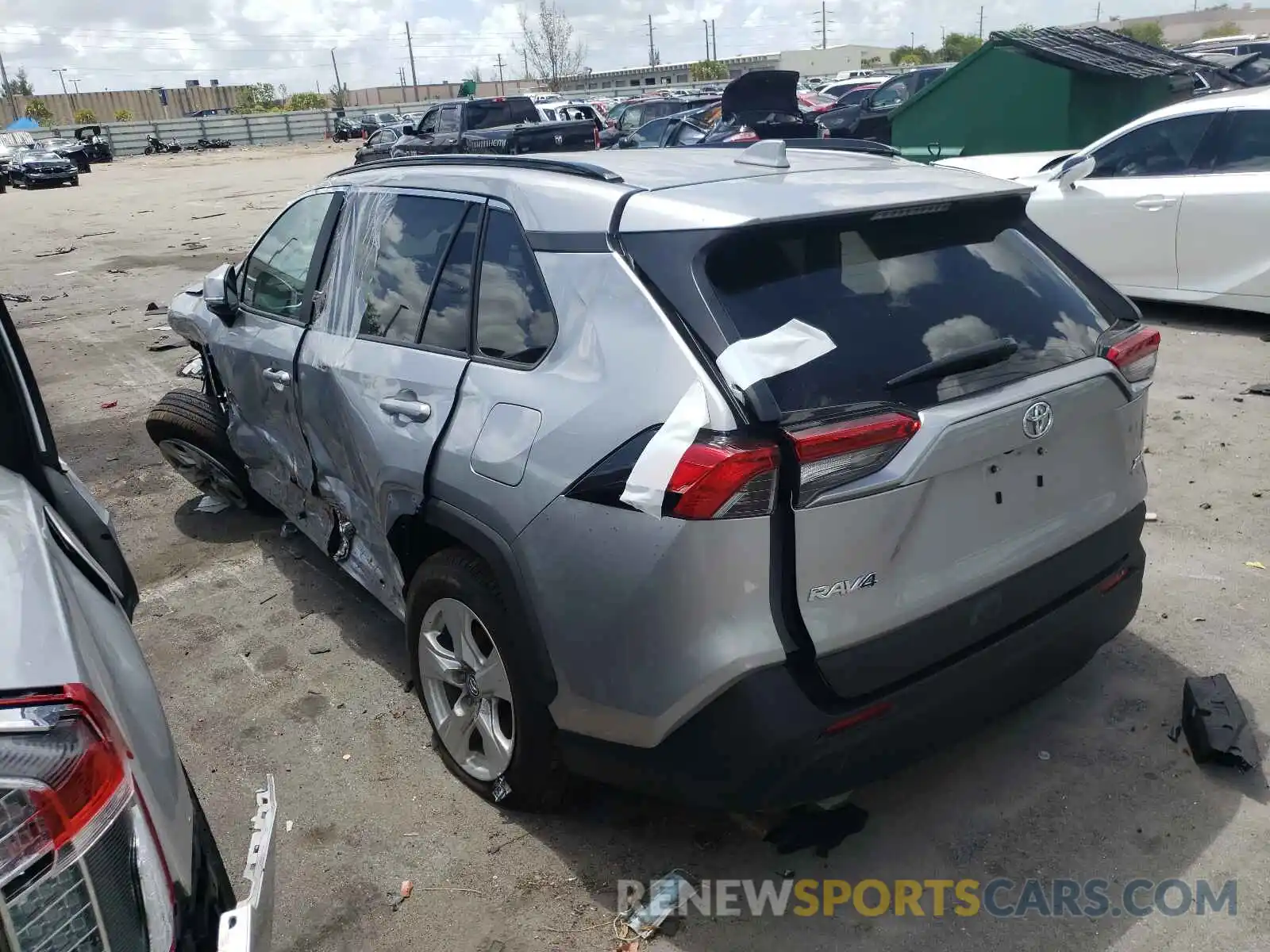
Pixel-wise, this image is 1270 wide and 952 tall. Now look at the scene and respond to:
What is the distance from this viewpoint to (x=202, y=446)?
5195 millimetres

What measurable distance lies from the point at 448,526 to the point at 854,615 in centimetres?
118

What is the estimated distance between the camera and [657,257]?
249 centimetres

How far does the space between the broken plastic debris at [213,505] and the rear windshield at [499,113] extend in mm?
18223

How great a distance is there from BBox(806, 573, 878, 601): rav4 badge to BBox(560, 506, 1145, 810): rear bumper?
181 mm

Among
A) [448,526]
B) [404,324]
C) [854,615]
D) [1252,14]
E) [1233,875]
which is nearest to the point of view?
[854,615]

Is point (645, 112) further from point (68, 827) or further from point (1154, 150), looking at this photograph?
point (68, 827)

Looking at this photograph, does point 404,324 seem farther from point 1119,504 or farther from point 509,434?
point 1119,504

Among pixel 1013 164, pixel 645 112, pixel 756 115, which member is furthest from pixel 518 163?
pixel 645 112

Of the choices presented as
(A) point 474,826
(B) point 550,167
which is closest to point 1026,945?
(A) point 474,826

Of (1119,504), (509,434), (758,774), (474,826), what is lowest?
(474,826)

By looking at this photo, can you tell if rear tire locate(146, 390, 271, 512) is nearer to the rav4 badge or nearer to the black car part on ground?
the black car part on ground

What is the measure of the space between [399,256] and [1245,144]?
6.61 m

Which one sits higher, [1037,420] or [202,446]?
[1037,420]

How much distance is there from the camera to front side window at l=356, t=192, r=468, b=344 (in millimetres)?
3277
